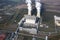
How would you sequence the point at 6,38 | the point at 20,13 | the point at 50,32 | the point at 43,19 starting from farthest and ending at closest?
the point at 20,13
the point at 43,19
the point at 50,32
the point at 6,38

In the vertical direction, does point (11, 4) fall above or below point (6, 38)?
above

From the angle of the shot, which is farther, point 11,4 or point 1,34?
point 11,4

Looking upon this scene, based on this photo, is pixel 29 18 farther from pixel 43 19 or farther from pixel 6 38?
pixel 6 38

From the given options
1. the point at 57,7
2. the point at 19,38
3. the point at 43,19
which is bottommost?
the point at 19,38

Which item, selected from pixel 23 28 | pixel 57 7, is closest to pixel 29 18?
pixel 23 28

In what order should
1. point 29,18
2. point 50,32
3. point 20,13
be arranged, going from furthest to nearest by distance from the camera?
point 20,13
point 29,18
point 50,32

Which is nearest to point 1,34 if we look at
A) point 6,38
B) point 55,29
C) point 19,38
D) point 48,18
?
point 6,38

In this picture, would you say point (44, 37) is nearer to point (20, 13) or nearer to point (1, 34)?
point (1, 34)

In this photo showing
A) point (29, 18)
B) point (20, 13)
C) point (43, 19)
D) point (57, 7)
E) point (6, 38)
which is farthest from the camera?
point (57, 7)

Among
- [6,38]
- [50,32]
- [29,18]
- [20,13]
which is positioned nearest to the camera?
[6,38]
